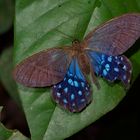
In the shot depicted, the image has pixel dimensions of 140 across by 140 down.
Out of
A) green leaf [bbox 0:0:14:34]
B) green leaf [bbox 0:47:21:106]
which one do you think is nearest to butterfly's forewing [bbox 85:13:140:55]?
green leaf [bbox 0:47:21:106]

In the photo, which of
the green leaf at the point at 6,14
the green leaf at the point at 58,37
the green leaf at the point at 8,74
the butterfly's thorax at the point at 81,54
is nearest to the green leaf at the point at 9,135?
the green leaf at the point at 58,37

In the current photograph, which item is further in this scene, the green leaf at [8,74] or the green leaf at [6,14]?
the green leaf at [6,14]

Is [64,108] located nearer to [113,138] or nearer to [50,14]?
[50,14]

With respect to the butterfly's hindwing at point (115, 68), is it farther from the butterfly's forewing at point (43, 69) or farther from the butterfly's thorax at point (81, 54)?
the butterfly's forewing at point (43, 69)

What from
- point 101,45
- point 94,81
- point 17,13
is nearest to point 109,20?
point 101,45

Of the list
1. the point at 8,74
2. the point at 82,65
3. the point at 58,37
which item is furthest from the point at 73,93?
the point at 8,74

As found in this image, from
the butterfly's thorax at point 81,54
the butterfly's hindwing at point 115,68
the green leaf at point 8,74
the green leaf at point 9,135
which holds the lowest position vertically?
the green leaf at point 8,74

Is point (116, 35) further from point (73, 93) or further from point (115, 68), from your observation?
point (73, 93)
